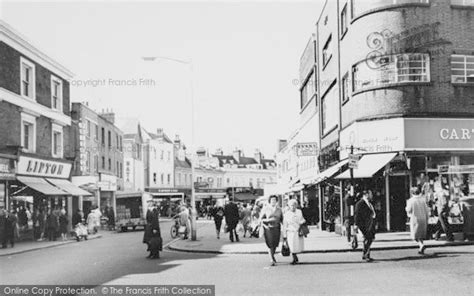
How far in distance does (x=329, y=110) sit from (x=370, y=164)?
8233 millimetres

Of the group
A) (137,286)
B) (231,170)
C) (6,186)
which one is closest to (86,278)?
(137,286)

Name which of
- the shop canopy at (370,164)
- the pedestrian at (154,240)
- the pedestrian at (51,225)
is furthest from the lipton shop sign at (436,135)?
the pedestrian at (51,225)

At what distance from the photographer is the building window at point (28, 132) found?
26717 mm

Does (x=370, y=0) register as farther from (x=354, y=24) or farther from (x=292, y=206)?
(x=292, y=206)

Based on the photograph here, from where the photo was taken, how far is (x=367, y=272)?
1121 centimetres

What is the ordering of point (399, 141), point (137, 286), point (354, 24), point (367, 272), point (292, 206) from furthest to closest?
point (354, 24) → point (399, 141) → point (292, 206) → point (367, 272) → point (137, 286)

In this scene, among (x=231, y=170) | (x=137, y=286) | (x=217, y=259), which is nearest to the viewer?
(x=137, y=286)

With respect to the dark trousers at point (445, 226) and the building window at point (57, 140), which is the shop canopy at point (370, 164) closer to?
the dark trousers at point (445, 226)

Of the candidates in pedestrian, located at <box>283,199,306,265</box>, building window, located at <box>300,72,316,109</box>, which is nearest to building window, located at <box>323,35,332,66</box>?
building window, located at <box>300,72,316,109</box>

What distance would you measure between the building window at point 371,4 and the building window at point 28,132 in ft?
53.1

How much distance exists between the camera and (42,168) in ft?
93.0

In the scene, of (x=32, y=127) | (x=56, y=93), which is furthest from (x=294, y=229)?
(x=56, y=93)

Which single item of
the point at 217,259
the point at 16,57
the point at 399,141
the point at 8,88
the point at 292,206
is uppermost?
the point at 16,57

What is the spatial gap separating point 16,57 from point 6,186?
606 cm
